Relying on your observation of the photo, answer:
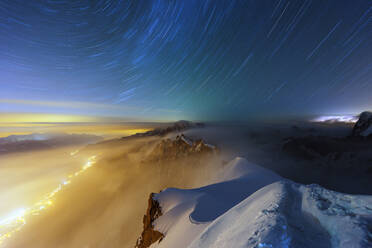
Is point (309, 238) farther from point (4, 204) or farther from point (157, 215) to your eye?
point (4, 204)

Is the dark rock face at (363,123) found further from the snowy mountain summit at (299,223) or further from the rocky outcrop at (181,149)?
the snowy mountain summit at (299,223)

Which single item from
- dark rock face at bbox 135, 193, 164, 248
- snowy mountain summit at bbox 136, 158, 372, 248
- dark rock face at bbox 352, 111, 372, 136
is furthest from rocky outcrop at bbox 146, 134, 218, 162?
snowy mountain summit at bbox 136, 158, 372, 248

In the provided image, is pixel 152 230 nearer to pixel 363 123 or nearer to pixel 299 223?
pixel 299 223

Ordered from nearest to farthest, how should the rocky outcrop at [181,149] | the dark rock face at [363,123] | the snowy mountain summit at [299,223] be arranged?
the snowy mountain summit at [299,223], the dark rock face at [363,123], the rocky outcrop at [181,149]

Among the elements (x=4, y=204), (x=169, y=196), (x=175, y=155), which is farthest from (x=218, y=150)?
(x=4, y=204)

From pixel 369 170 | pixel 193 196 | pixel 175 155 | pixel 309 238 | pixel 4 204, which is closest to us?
pixel 309 238

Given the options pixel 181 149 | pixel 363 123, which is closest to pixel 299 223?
pixel 363 123

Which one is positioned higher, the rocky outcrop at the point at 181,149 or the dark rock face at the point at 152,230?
the dark rock face at the point at 152,230

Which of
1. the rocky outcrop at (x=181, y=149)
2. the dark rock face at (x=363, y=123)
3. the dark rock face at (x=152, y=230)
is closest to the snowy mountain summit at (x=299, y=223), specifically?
the dark rock face at (x=152, y=230)
